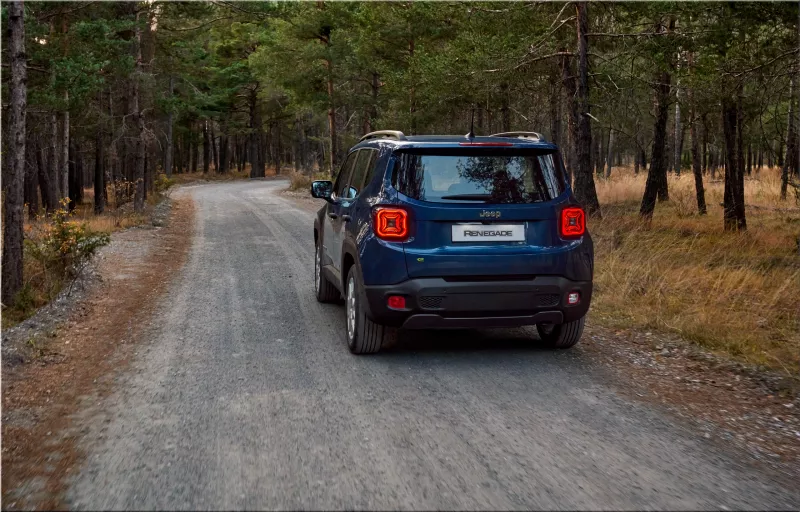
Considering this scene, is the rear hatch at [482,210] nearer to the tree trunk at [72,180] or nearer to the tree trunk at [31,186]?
the tree trunk at [31,186]

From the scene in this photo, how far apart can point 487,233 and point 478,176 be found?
51 centimetres

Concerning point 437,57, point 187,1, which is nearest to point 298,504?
point 437,57

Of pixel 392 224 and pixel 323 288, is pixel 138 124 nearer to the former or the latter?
pixel 323 288

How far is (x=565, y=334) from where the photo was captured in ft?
20.7

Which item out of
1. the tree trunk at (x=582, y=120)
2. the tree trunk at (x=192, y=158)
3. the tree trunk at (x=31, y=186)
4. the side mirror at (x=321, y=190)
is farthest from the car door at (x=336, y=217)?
the tree trunk at (x=192, y=158)

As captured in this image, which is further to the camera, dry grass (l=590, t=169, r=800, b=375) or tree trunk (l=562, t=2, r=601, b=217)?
tree trunk (l=562, t=2, r=601, b=217)

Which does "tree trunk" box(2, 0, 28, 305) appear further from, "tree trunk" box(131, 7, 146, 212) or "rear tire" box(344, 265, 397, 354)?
"tree trunk" box(131, 7, 146, 212)

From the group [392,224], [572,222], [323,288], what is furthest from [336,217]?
[572,222]

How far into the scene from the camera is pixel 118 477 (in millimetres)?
3633

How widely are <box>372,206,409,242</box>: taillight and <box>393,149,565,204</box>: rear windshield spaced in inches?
7.6

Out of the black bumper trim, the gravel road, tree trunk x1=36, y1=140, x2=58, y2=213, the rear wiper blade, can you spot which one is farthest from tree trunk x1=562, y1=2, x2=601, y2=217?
tree trunk x1=36, y1=140, x2=58, y2=213

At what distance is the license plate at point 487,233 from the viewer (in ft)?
18.4

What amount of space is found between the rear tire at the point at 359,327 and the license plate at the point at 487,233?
98 cm

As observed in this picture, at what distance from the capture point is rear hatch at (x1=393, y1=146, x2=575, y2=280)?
18.3 ft
